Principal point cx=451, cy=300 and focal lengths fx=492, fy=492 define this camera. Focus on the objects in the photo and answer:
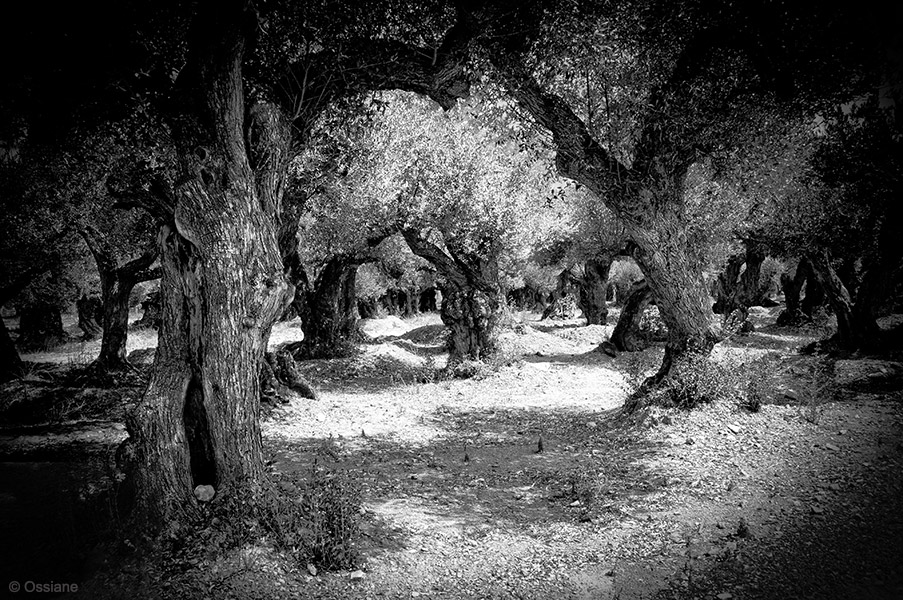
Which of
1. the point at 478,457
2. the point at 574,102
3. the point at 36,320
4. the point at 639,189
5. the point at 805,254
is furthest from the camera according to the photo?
the point at 36,320

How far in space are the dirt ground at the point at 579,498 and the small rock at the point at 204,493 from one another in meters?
0.91

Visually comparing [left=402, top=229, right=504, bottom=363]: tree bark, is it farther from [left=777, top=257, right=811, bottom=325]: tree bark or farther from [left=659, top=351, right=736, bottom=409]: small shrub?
[left=777, top=257, right=811, bottom=325]: tree bark

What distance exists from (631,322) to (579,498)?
18919 millimetres

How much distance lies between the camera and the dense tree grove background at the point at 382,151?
5926mm

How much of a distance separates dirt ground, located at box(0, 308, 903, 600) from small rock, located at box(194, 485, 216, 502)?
0.91 meters

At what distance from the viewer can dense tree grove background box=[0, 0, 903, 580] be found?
5926 mm

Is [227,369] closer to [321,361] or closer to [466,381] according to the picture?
[466,381]

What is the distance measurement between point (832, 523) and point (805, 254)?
18700mm

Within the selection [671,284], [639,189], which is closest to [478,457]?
[671,284]

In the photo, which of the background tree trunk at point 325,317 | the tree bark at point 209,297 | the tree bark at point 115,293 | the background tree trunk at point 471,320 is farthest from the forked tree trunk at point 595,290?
the tree bark at point 209,297

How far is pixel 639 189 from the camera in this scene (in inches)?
436

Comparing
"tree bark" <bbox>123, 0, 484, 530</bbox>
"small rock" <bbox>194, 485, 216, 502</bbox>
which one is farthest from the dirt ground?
"tree bark" <bbox>123, 0, 484, 530</bbox>

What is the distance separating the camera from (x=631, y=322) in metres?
24.6

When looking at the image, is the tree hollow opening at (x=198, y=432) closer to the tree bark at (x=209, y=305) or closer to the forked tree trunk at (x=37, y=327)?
the tree bark at (x=209, y=305)
